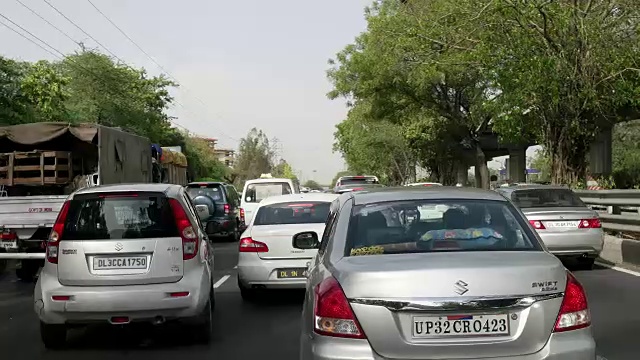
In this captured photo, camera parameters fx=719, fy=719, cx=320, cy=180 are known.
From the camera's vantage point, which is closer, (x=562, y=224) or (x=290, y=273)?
(x=290, y=273)

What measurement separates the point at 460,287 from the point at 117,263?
397 centimetres

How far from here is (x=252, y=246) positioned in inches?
374

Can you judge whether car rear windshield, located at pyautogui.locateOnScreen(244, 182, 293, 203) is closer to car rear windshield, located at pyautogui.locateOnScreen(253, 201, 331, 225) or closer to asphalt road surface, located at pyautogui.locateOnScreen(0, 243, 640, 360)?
asphalt road surface, located at pyautogui.locateOnScreen(0, 243, 640, 360)

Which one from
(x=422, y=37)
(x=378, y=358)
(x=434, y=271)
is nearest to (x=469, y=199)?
(x=434, y=271)

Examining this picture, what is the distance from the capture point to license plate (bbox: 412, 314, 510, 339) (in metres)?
3.73

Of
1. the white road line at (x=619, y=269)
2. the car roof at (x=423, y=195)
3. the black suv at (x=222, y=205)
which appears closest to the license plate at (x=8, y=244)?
the car roof at (x=423, y=195)

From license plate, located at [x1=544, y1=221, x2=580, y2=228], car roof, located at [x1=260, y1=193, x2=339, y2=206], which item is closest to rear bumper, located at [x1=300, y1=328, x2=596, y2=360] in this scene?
car roof, located at [x1=260, y1=193, x2=339, y2=206]

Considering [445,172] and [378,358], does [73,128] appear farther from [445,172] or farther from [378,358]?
[445,172]

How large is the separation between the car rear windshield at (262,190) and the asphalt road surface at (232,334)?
357 inches

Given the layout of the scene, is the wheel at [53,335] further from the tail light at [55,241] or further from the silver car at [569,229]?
the silver car at [569,229]

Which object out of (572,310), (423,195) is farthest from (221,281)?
(572,310)

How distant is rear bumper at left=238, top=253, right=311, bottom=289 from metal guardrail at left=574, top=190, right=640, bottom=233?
23.9 feet

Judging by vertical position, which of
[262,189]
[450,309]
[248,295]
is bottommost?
[248,295]

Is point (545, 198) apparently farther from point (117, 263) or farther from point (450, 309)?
point (450, 309)
